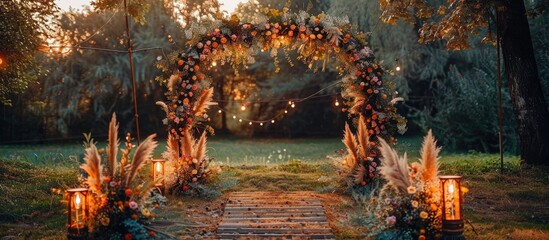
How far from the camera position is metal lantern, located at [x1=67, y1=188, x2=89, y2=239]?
589cm

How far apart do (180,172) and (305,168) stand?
369 cm

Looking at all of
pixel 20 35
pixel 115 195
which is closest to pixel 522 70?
pixel 115 195

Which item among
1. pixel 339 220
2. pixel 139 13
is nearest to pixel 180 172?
pixel 339 220

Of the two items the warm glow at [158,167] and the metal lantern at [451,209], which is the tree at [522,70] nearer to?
the metal lantern at [451,209]

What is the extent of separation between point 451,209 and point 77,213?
3868 millimetres

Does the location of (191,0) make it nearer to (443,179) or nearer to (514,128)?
(514,128)

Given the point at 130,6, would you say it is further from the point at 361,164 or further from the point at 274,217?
the point at 274,217

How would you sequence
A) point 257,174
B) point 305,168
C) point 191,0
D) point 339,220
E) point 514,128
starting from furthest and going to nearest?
point 191,0 < point 514,128 < point 305,168 < point 257,174 < point 339,220

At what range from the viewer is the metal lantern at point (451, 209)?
19.3ft

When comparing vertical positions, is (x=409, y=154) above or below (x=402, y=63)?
below

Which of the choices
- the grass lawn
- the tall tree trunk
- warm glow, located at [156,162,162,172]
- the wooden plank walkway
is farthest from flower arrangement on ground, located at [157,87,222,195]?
the tall tree trunk

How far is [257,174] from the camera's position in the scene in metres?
11.3

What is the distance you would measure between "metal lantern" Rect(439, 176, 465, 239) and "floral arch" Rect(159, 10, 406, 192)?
10.9 feet

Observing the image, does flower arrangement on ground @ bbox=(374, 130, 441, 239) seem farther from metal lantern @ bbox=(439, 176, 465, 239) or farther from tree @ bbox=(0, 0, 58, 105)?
tree @ bbox=(0, 0, 58, 105)
